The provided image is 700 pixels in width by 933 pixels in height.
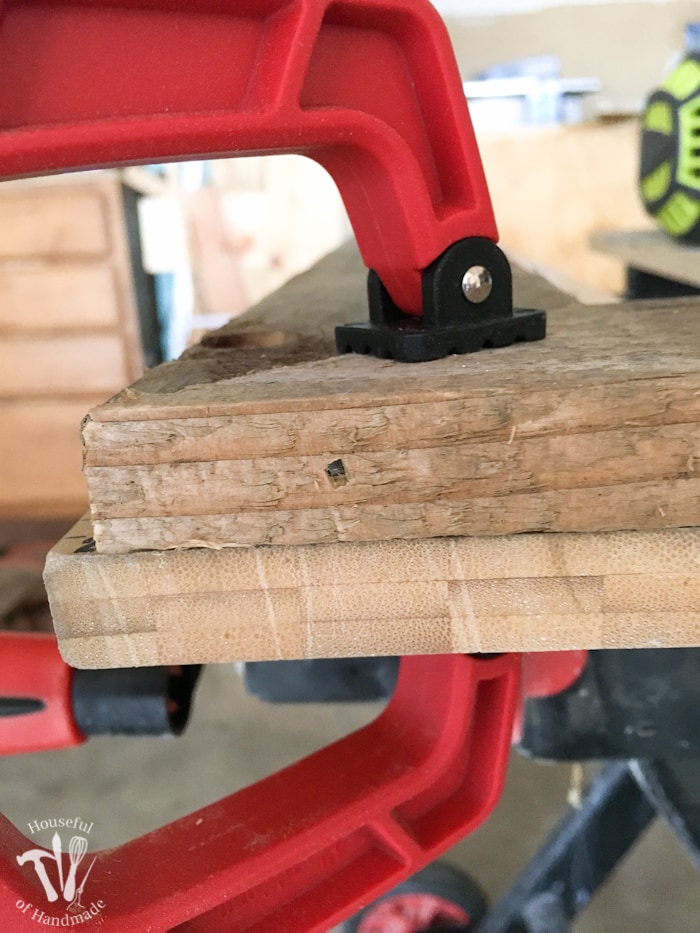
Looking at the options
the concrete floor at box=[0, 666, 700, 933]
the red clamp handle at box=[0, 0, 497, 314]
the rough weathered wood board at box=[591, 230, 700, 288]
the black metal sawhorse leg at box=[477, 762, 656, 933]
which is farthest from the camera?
the concrete floor at box=[0, 666, 700, 933]

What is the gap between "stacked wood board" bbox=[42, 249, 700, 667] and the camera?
0.32 meters

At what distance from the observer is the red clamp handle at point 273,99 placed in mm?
307

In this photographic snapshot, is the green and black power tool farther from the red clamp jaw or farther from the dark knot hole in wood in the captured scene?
the dark knot hole in wood

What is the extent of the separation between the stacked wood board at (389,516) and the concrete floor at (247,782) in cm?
91

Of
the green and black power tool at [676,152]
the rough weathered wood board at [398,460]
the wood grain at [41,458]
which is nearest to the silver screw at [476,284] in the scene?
the rough weathered wood board at [398,460]

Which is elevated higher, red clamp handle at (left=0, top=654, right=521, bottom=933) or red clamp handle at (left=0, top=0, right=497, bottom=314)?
red clamp handle at (left=0, top=0, right=497, bottom=314)

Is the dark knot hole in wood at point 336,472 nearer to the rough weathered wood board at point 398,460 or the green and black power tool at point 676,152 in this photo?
the rough weathered wood board at point 398,460

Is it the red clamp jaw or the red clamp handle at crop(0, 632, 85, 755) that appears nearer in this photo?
the red clamp jaw

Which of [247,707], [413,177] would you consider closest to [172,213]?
[247,707]

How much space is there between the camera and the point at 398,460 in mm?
324

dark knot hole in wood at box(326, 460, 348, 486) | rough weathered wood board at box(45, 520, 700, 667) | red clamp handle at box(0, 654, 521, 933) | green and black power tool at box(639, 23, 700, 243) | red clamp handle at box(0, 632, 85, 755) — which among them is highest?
green and black power tool at box(639, 23, 700, 243)

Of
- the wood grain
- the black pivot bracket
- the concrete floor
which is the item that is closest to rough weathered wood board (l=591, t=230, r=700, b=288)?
the black pivot bracket

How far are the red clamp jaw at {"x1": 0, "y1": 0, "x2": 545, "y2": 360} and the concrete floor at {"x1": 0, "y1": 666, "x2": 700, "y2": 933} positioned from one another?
991 millimetres

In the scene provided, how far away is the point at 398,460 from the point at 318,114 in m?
0.18
